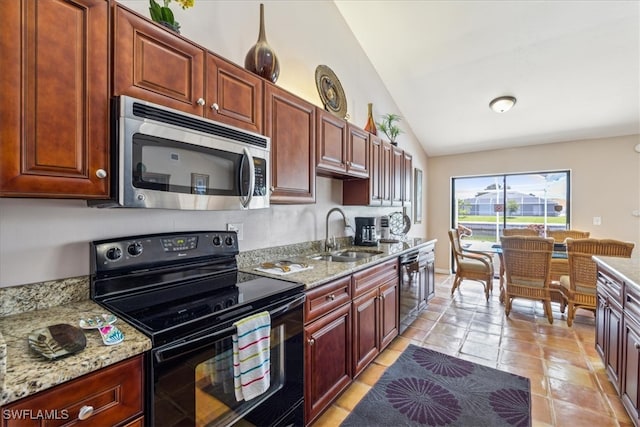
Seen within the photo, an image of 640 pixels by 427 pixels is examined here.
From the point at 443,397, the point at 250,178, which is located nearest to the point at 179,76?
the point at 250,178

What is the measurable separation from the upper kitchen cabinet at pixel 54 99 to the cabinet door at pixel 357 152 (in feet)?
6.07

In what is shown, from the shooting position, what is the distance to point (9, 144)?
2.84 ft

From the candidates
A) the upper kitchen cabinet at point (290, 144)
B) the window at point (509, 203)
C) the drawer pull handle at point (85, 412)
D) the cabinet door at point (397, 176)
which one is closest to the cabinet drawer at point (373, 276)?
the upper kitchen cabinet at point (290, 144)

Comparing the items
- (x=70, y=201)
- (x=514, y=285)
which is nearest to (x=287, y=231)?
(x=70, y=201)

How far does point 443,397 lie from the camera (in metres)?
2.01

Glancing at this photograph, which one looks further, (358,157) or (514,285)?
(514,285)

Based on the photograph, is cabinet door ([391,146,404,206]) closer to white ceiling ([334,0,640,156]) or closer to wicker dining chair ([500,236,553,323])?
white ceiling ([334,0,640,156])

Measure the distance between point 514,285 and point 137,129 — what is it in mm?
3965

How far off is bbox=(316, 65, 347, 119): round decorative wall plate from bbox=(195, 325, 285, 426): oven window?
7.31 feet

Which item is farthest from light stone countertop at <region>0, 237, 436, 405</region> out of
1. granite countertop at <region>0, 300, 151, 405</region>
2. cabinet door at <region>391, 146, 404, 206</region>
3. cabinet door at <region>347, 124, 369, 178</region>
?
cabinet door at <region>391, 146, 404, 206</region>

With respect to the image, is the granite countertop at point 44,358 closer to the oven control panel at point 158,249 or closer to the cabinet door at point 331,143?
the oven control panel at point 158,249

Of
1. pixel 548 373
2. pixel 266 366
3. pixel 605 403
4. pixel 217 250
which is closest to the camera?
pixel 266 366

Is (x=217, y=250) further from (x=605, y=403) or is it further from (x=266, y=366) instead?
(x=605, y=403)

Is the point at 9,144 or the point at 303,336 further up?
the point at 9,144
